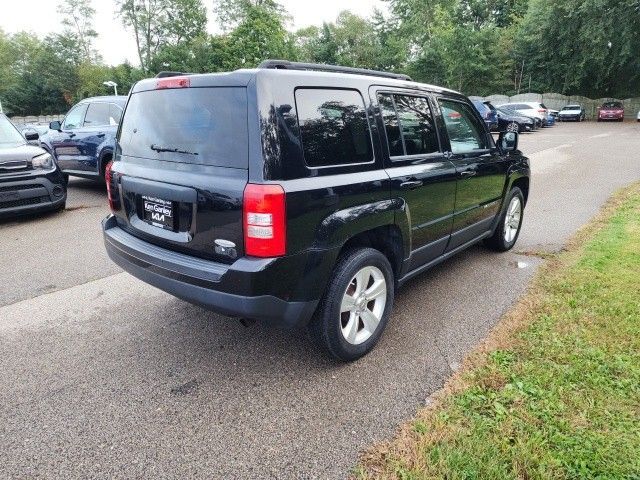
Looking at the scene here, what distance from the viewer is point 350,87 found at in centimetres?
287

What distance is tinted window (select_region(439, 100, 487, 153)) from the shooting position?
3.89 meters

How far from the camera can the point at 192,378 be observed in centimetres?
281

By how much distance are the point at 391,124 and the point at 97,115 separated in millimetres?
7120

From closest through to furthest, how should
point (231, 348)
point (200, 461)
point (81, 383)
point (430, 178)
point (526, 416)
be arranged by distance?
point (200, 461), point (526, 416), point (81, 383), point (231, 348), point (430, 178)

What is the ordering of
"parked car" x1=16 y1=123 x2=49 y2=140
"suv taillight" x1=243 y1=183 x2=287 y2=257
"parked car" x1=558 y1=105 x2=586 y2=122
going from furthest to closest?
"parked car" x1=558 y1=105 x2=586 y2=122, "parked car" x1=16 y1=123 x2=49 y2=140, "suv taillight" x1=243 y1=183 x2=287 y2=257

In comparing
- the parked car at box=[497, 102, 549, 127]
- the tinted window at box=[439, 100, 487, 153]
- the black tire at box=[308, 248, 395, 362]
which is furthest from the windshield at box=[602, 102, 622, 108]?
the black tire at box=[308, 248, 395, 362]

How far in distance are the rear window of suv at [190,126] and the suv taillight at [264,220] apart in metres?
0.20

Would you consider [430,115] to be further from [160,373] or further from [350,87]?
[160,373]

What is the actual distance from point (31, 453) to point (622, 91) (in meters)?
50.1

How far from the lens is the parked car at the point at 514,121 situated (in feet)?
74.2

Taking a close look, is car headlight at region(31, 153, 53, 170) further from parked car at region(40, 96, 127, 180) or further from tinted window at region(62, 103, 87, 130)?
tinted window at region(62, 103, 87, 130)

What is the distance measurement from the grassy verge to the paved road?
0.20m

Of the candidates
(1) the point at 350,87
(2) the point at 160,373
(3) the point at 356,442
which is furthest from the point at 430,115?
(2) the point at 160,373

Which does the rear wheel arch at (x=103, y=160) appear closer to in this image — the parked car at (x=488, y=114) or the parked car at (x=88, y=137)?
the parked car at (x=88, y=137)
